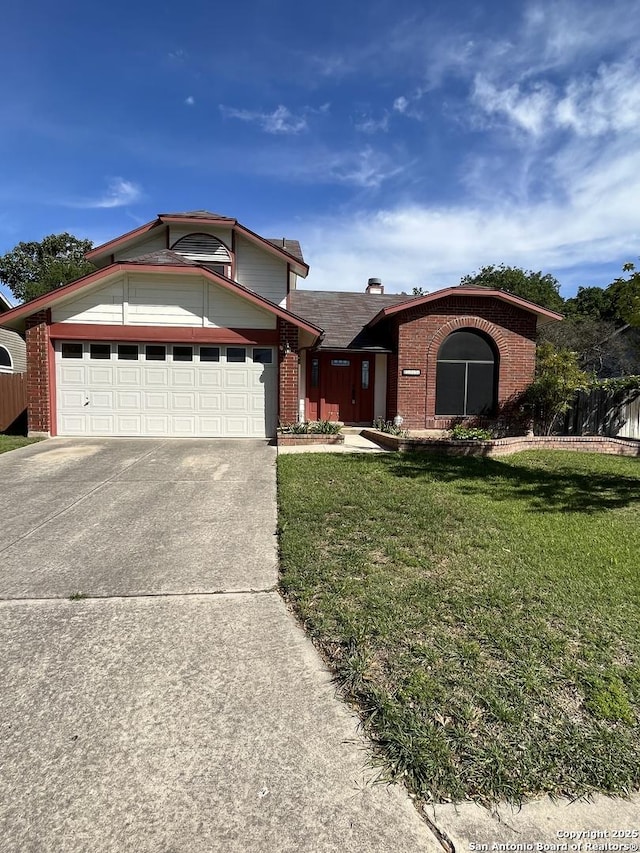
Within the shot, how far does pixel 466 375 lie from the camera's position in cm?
1465

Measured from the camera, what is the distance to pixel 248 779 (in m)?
2.04

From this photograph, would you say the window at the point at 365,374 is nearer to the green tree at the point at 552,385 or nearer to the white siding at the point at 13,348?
the green tree at the point at 552,385

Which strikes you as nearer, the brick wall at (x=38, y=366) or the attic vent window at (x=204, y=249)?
the brick wall at (x=38, y=366)

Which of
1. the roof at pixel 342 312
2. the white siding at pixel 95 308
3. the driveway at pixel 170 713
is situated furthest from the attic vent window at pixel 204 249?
the driveway at pixel 170 713

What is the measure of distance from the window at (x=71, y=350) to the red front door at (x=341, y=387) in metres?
6.58

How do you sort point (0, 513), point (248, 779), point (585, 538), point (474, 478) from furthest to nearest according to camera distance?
1. point (474, 478)
2. point (0, 513)
3. point (585, 538)
4. point (248, 779)

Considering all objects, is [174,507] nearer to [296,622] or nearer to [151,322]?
[296,622]

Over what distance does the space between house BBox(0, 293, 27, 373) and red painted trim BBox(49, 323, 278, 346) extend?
875 cm

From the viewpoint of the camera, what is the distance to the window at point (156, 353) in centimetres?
1232

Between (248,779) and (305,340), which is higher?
(305,340)

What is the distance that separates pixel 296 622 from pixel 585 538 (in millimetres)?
3366

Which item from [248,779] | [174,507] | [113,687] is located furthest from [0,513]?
[248,779]

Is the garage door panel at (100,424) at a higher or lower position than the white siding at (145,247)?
lower

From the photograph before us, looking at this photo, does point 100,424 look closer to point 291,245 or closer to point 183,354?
point 183,354
